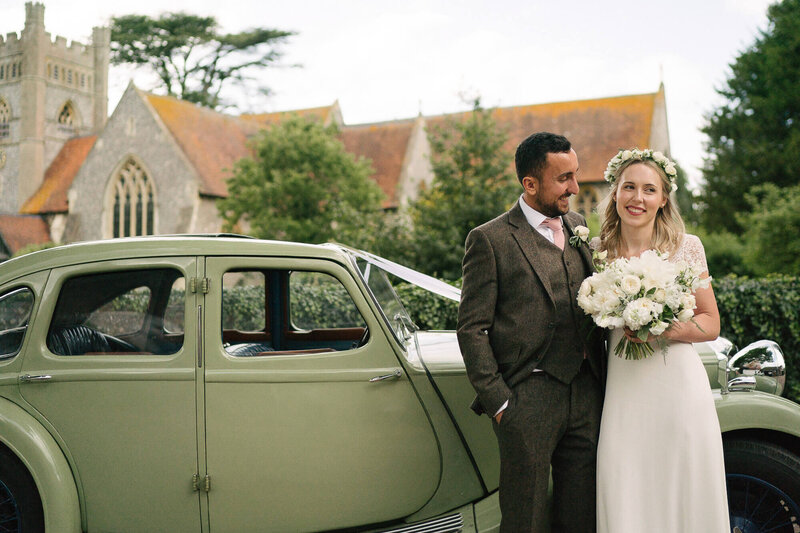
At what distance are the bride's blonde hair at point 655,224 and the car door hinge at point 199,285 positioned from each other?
1.93m

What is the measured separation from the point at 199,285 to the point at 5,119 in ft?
137

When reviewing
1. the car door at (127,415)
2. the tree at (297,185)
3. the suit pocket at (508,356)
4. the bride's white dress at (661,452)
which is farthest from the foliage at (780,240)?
the car door at (127,415)

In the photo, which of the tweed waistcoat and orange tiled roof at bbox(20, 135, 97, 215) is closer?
the tweed waistcoat

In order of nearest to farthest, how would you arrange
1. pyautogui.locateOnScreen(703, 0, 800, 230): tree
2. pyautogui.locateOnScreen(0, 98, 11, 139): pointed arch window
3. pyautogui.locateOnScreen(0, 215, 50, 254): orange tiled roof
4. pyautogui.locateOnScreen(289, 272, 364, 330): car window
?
pyautogui.locateOnScreen(289, 272, 364, 330): car window < pyautogui.locateOnScreen(703, 0, 800, 230): tree < pyautogui.locateOnScreen(0, 215, 50, 254): orange tiled roof < pyautogui.locateOnScreen(0, 98, 11, 139): pointed arch window

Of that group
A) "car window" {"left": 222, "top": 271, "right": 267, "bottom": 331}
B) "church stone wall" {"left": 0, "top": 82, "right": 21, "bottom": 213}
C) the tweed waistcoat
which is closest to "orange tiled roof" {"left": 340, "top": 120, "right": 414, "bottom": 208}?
"church stone wall" {"left": 0, "top": 82, "right": 21, "bottom": 213}

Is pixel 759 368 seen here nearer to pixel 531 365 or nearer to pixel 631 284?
pixel 631 284

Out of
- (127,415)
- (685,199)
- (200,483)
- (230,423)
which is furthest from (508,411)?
(685,199)

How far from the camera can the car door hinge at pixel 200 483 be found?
318 cm

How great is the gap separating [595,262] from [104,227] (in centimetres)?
3358

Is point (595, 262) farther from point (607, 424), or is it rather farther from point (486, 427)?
point (486, 427)

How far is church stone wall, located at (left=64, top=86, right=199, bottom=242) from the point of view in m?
30.7

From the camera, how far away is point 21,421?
3205 mm

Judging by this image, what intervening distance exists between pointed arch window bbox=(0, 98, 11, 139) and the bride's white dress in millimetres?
42454

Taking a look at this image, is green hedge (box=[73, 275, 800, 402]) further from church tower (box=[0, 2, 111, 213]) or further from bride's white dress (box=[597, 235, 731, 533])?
church tower (box=[0, 2, 111, 213])
